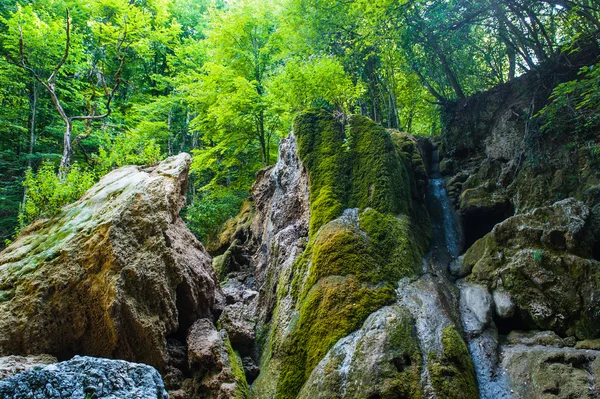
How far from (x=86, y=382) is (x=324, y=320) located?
3488 millimetres

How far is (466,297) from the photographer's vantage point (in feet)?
22.0

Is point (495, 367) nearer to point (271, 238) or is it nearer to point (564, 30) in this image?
point (271, 238)

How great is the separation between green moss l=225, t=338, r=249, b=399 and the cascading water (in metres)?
3.69

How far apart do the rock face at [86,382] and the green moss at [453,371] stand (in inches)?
141

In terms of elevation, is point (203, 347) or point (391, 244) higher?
point (391, 244)

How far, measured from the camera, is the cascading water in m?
5.10

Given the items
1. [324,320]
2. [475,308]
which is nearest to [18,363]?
[324,320]

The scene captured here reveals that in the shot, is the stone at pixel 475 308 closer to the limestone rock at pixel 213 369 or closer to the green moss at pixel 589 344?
the green moss at pixel 589 344

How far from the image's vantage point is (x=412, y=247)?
6.97 metres

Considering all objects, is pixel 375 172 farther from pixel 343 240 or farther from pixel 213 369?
pixel 213 369

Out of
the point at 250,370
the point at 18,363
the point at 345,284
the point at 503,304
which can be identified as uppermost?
the point at 345,284

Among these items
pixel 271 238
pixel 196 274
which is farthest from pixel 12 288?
pixel 271 238

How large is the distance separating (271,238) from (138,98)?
48.2ft

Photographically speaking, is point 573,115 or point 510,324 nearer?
point 510,324
